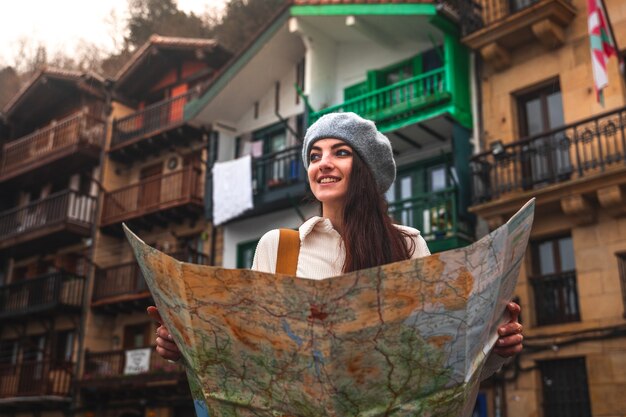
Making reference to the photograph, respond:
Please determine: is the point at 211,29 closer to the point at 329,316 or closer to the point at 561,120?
the point at 561,120

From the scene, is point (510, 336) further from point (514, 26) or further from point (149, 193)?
point (149, 193)

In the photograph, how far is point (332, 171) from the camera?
7.83 feet

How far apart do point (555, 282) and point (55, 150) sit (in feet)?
59.6

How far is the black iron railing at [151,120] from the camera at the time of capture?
2339 cm

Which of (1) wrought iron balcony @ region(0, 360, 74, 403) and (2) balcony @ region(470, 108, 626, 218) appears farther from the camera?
(1) wrought iron balcony @ region(0, 360, 74, 403)

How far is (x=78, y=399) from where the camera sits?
72.5ft

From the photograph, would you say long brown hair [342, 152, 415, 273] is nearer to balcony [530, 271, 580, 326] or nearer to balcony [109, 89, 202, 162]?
balcony [530, 271, 580, 326]

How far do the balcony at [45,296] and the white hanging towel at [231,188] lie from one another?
23.7 ft

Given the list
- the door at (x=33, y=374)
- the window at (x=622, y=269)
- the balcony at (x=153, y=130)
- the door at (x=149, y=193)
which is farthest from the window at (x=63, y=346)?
the window at (x=622, y=269)

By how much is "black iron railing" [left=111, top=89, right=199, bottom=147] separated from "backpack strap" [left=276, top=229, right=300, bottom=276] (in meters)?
20.5

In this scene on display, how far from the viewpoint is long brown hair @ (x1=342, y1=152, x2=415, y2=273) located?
222cm

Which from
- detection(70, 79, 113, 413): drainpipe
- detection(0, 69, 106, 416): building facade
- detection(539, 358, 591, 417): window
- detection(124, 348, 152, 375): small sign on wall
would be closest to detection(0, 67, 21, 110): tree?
detection(0, 69, 106, 416): building facade

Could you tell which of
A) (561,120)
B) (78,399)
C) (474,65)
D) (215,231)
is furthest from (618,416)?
(78,399)

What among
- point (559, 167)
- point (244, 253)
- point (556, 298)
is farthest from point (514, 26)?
point (244, 253)
